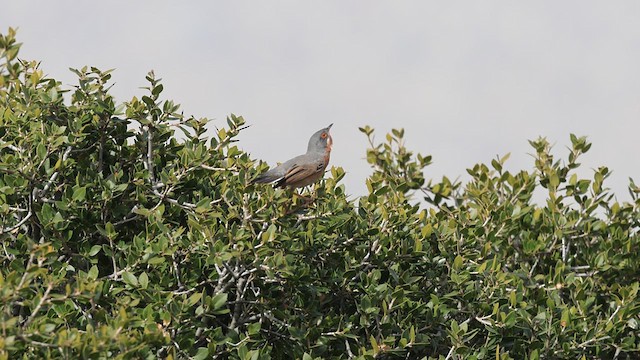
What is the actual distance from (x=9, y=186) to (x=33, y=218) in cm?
40

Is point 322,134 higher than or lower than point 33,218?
higher

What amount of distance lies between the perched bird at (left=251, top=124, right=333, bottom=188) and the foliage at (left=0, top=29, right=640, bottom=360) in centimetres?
18

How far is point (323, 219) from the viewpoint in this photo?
962 cm

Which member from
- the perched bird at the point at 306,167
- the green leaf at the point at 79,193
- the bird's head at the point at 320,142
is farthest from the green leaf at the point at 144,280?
the bird's head at the point at 320,142

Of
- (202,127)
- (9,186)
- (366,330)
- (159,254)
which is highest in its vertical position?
(202,127)

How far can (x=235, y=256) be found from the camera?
8.77 meters

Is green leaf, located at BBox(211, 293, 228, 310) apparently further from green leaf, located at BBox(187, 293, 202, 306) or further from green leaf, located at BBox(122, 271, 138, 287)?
green leaf, located at BBox(122, 271, 138, 287)

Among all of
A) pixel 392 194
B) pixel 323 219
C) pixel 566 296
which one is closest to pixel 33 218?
pixel 323 219

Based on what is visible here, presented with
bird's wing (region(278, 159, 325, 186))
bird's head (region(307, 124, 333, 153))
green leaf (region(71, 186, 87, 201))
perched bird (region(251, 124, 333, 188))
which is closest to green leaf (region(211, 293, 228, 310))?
perched bird (region(251, 124, 333, 188))

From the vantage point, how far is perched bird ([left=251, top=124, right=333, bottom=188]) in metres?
10.5

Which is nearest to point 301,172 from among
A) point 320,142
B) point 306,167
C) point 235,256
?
point 306,167

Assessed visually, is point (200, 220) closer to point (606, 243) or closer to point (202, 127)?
point (202, 127)

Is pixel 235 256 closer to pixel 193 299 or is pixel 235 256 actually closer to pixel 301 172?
pixel 193 299

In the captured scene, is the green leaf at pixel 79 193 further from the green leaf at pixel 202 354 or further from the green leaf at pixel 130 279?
the green leaf at pixel 202 354
